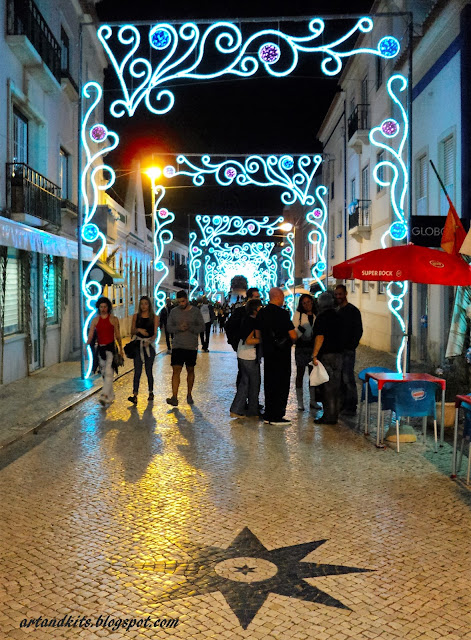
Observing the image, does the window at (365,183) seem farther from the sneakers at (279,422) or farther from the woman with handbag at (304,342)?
the sneakers at (279,422)

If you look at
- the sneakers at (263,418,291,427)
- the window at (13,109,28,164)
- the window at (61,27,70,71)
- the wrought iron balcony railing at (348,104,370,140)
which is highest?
the window at (61,27,70,71)

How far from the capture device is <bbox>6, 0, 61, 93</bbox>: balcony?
13.4 meters

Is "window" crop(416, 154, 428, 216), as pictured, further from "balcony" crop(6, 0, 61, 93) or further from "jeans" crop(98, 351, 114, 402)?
"jeans" crop(98, 351, 114, 402)

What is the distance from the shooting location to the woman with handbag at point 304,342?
1050 cm

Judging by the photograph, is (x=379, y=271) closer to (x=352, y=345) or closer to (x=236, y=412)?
(x=352, y=345)

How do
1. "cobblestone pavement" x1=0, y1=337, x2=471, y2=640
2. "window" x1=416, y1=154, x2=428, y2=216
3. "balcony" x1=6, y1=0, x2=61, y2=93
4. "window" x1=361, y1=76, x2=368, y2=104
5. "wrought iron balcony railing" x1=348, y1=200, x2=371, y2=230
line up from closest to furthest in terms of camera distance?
"cobblestone pavement" x1=0, y1=337, x2=471, y2=640 < "balcony" x1=6, y1=0, x2=61, y2=93 < "window" x1=416, y1=154, x2=428, y2=216 < "wrought iron balcony railing" x1=348, y1=200, x2=371, y2=230 < "window" x1=361, y1=76, x2=368, y2=104

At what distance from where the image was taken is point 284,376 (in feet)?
30.1

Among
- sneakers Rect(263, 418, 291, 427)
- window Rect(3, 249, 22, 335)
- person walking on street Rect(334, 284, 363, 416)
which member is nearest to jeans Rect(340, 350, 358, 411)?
person walking on street Rect(334, 284, 363, 416)

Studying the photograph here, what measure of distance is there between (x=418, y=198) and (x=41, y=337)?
10.0 metres

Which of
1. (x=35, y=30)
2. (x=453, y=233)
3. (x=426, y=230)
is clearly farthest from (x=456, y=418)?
(x=35, y=30)

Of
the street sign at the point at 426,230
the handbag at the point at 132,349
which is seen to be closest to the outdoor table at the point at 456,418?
the street sign at the point at 426,230

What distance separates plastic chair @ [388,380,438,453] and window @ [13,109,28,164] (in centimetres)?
1047

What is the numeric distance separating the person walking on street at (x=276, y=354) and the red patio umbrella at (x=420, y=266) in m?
1.28

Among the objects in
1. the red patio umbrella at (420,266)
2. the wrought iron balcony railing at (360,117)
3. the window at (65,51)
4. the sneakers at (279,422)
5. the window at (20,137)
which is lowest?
the sneakers at (279,422)
